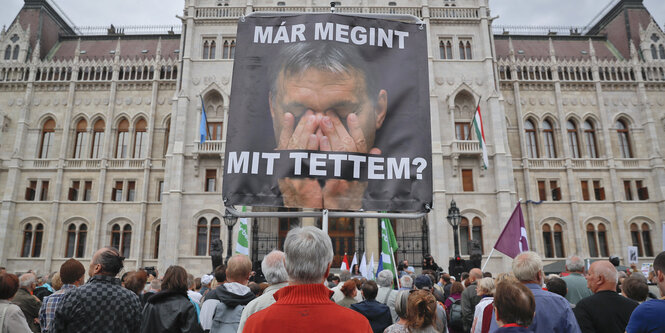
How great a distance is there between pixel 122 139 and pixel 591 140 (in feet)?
116

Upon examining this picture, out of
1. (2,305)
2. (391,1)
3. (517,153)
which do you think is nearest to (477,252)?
(2,305)

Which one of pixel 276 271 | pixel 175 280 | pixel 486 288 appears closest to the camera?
pixel 276 271

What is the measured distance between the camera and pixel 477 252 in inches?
646

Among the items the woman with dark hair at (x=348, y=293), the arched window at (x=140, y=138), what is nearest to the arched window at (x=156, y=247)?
the arched window at (x=140, y=138)

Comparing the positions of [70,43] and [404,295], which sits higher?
[70,43]

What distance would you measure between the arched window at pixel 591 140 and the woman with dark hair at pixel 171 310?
34437mm

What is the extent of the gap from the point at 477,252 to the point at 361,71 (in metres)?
14.1

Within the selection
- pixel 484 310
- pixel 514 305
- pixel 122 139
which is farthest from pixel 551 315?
pixel 122 139

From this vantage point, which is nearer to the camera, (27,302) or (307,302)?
(307,302)

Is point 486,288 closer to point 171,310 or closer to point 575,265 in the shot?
point 575,265

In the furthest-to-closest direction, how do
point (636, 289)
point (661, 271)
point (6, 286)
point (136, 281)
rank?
point (136, 281) < point (636, 289) < point (6, 286) < point (661, 271)

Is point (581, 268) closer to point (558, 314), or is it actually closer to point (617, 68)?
point (558, 314)

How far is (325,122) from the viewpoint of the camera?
12.7ft

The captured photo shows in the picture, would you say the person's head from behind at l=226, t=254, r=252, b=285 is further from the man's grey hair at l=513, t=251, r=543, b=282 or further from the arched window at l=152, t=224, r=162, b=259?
the arched window at l=152, t=224, r=162, b=259
